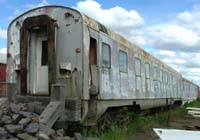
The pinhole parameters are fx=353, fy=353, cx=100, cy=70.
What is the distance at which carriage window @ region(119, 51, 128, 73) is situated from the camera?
10.6 m

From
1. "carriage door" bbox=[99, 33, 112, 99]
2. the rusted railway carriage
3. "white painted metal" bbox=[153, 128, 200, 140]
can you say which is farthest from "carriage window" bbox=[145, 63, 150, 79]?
"white painted metal" bbox=[153, 128, 200, 140]

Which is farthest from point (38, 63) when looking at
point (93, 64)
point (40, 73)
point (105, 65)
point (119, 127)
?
point (119, 127)

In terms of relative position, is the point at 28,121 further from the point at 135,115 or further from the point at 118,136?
the point at 135,115

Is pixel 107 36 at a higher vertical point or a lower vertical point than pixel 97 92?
higher

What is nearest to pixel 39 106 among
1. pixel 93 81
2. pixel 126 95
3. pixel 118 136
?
pixel 93 81

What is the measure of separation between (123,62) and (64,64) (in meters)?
3.13

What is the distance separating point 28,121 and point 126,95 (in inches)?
186

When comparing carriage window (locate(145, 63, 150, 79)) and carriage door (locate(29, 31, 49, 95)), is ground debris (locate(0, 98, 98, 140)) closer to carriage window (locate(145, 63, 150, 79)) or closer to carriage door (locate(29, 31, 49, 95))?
carriage door (locate(29, 31, 49, 95))

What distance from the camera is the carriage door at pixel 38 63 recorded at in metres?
8.76

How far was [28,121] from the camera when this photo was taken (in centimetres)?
657

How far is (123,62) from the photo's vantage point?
10.9 metres

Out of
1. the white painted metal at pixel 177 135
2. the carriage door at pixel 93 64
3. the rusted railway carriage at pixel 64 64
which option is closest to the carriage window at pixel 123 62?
the rusted railway carriage at pixel 64 64

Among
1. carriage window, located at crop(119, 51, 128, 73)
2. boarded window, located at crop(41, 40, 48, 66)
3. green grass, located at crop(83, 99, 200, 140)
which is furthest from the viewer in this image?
carriage window, located at crop(119, 51, 128, 73)

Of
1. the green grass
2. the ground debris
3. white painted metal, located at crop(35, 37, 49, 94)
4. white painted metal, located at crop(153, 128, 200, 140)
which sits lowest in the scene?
the green grass
